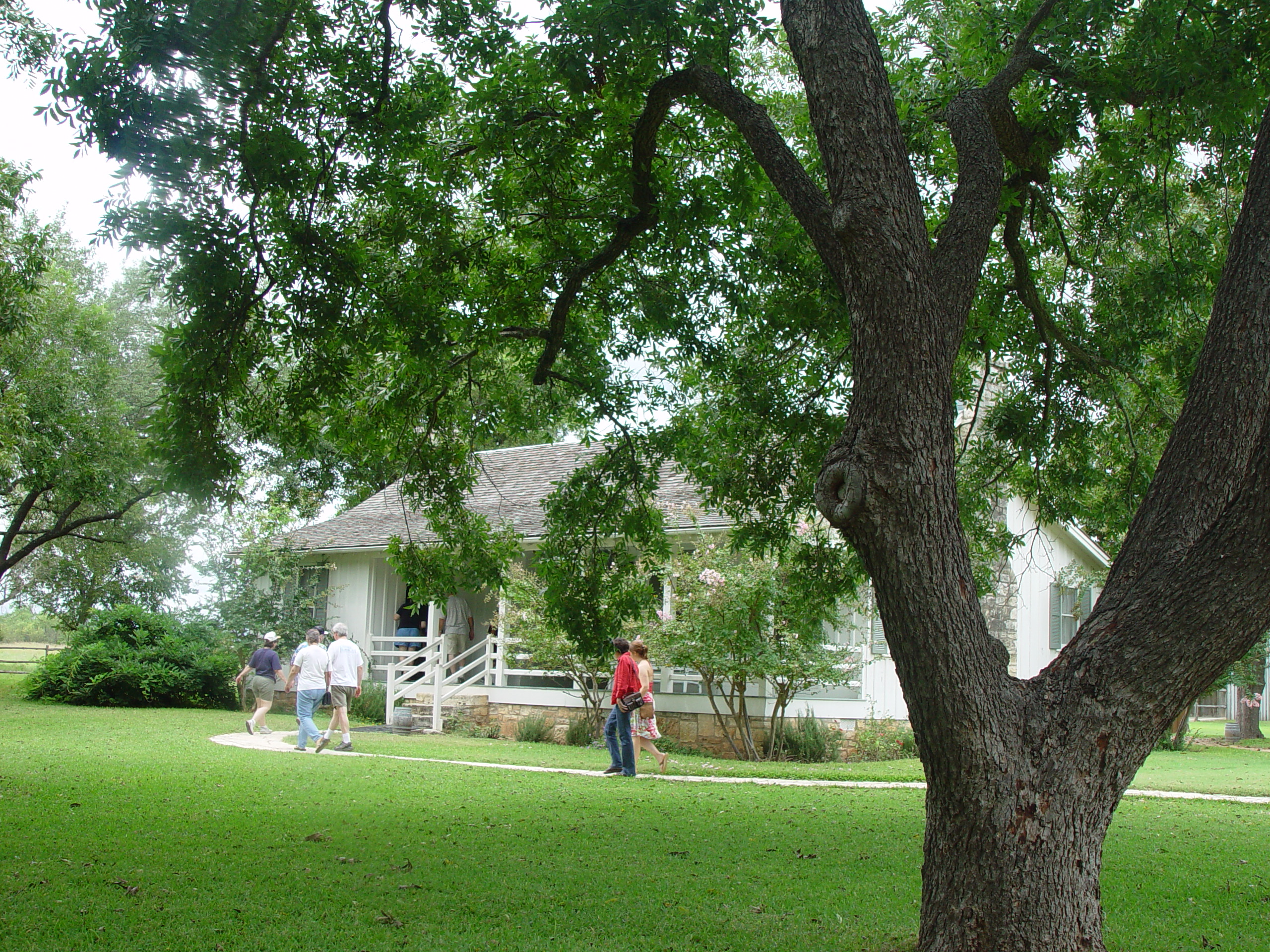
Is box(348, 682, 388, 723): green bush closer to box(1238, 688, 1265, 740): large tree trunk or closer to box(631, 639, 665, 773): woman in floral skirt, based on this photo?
box(631, 639, 665, 773): woman in floral skirt

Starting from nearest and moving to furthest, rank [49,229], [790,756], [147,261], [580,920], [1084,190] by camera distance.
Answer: [580,920] → [147,261] → [1084,190] → [49,229] → [790,756]

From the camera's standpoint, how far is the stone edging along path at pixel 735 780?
39.8ft

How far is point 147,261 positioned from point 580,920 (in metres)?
5.24

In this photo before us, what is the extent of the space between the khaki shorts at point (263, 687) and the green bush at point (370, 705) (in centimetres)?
320

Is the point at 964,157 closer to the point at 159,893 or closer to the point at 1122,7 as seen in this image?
the point at 1122,7

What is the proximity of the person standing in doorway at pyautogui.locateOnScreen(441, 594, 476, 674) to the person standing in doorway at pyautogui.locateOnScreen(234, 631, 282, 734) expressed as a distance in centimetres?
394

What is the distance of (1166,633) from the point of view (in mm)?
4270

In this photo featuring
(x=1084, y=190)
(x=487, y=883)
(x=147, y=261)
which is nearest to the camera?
(x=487, y=883)

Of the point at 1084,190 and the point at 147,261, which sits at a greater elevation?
the point at 1084,190

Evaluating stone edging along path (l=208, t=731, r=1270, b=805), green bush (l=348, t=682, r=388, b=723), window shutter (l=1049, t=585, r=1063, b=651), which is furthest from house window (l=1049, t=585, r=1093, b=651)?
green bush (l=348, t=682, r=388, b=723)

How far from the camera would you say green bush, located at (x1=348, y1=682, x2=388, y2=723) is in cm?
1945

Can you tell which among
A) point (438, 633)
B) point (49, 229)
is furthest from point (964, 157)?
point (438, 633)

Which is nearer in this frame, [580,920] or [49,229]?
[580,920]

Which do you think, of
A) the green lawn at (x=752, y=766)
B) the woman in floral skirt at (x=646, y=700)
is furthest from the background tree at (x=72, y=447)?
the woman in floral skirt at (x=646, y=700)
